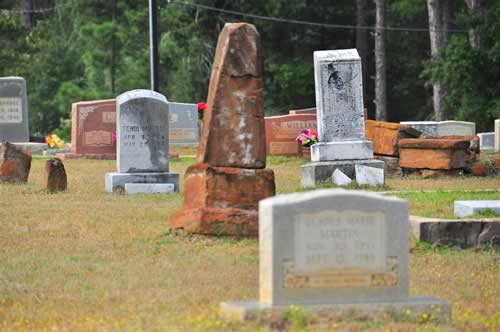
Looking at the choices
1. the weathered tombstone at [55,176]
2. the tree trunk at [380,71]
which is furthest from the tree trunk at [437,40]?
the weathered tombstone at [55,176]

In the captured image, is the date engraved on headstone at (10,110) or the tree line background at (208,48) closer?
the date engraved on headstone at (10,110)

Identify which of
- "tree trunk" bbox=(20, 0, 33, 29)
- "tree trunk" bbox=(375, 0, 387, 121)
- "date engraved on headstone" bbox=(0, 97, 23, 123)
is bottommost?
"date engraved on headstone" bbox=(0, 97, 23, 123)

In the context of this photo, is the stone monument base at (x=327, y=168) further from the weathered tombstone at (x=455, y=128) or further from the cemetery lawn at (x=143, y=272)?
the weathered tombstone at (x=455, y=128)

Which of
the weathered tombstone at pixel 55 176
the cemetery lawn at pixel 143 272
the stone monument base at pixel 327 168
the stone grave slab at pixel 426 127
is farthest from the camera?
the stone grave slab at pixel 426 127

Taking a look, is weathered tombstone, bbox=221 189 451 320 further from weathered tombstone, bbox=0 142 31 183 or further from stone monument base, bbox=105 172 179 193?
weathered tombstone, bbox=0 142 31 183

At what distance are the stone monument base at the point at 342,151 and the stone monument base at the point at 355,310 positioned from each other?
12.6 m

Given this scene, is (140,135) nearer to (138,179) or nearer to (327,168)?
(138,179)

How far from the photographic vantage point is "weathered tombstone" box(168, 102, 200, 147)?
36.6 metres

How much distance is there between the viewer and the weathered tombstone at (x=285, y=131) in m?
32.8

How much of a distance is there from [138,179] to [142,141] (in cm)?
62

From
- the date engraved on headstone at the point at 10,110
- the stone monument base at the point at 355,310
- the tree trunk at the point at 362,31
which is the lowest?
the stone monument base at the point at 355,310

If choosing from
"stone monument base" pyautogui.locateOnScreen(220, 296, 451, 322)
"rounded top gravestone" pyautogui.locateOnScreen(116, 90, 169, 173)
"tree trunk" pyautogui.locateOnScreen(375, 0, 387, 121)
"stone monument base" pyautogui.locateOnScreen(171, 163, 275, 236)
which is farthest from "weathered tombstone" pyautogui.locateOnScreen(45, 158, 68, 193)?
"tree trunk" pyautogui.locateOnScreen(375, 0, 387, 121)

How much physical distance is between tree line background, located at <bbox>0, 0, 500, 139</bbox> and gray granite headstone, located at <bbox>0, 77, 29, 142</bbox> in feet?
37.7

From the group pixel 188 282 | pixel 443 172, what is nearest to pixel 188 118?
pixel 443 172
